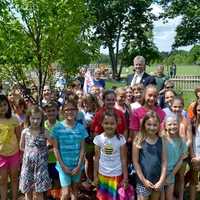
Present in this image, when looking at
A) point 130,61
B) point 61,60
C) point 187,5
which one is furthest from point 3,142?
point 130,61

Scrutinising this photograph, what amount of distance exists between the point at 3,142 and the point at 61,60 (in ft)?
14.4

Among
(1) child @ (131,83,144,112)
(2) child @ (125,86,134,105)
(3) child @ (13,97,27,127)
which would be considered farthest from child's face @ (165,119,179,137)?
(3) child @ (13,97,27,127)

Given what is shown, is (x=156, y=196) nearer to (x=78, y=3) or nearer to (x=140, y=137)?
(x=140, y=137)

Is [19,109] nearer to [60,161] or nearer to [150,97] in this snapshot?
[60,161]

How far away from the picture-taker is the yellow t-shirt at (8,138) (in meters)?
5.58

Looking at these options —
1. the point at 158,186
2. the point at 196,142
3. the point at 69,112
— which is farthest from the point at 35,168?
the point at 196,142

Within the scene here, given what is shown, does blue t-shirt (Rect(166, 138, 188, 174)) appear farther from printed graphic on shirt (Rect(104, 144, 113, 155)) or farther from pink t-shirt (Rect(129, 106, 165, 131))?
printed graphic on shirt (Rect(104, 144, 113, 155))

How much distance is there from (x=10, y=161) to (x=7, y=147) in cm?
19

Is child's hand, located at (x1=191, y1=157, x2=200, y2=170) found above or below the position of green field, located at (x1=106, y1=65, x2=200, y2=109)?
below

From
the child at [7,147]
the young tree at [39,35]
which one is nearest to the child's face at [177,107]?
the child at [7,147]

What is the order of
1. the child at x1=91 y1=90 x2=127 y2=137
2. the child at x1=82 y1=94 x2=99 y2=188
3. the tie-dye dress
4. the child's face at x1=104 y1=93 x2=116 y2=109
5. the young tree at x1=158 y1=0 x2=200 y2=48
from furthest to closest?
the young tree at x1=158 y1=0 x2=200 y2=48, the child at x1=82 y1=94 x2=99 y2=188, the child's face at x1=104 y1=93 x2=116 y2=109, the child at x1=91 y1=90 x2=127 y2=137, the tie-dye dress

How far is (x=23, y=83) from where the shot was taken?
32.3 feet

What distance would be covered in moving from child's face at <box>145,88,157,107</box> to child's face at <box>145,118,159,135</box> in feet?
2.19

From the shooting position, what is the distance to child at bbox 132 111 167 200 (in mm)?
5039
